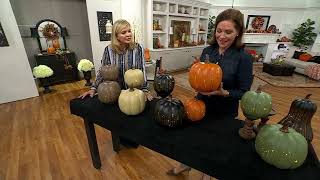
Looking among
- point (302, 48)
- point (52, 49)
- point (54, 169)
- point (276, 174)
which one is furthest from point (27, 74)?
point (302, 48)

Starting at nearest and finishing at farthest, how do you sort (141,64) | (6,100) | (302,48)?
(141,64)
(6,100)
(302,48)

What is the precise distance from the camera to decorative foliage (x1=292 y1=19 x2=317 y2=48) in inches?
275

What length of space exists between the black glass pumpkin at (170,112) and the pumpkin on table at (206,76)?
0.16 m

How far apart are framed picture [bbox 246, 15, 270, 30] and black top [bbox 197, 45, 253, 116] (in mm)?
7571

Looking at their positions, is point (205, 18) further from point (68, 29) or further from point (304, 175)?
point (304, 175)

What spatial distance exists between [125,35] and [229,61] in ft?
2.81

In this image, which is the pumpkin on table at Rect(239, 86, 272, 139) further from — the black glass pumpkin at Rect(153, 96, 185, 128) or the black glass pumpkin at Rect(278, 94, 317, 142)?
the black glass pumpkin at Rect(153, 96, 185, 128)

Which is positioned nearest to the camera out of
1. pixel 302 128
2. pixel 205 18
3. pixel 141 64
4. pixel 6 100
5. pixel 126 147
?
pixel 302 128

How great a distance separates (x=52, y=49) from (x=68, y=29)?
0.74 m

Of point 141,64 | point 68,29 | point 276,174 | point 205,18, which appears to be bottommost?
point 276,174

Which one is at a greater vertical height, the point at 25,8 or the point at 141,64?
the point at 25,8

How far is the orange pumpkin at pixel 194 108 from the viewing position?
1.08 metres

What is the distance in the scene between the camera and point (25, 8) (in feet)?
13.9

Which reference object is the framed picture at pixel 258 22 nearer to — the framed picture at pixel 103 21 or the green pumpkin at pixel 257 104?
the framed picture at pixel 103 21
